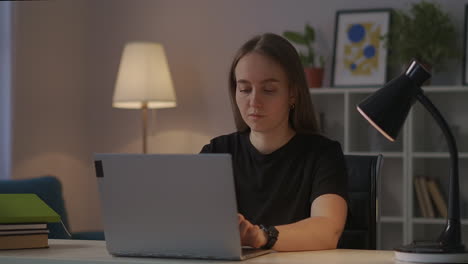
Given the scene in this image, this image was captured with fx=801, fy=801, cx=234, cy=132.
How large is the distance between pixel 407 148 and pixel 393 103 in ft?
9.63

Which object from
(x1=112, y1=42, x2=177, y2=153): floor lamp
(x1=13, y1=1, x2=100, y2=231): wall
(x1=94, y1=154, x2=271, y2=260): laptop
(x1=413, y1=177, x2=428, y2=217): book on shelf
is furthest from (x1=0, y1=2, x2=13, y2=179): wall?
(x1=94, y1=154, x2=271, y2=260): laptop

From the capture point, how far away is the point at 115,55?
5289 millimetres

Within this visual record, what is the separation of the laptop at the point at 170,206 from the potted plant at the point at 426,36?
298 cm

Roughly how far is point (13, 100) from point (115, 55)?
3.10 ft

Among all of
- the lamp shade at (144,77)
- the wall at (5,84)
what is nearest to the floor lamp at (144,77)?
the lamp shade at (144,77)

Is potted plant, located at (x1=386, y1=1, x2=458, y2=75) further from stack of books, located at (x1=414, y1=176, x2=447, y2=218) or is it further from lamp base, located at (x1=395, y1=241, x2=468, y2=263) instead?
lamp base, located at (x1=395, y1=241, x2=468, y2=263)

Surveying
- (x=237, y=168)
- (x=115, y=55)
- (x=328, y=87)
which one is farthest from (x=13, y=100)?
(x=237, y=168)

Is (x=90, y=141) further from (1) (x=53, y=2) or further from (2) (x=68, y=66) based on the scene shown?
(1) (x=53, y=2)

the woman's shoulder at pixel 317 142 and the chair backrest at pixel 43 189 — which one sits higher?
the woman's shoulder at pixel 317 142

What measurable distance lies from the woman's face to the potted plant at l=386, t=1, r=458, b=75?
241cm

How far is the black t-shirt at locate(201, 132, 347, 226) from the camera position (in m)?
2.16

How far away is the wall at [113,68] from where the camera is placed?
15.5 feet

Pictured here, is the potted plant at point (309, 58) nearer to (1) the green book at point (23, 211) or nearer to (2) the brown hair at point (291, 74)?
(2) the brown hair at point (291, 74)

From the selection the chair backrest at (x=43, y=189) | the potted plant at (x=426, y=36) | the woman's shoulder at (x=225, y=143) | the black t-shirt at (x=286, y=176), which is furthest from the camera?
the potted plant at (x=426, y=36)
